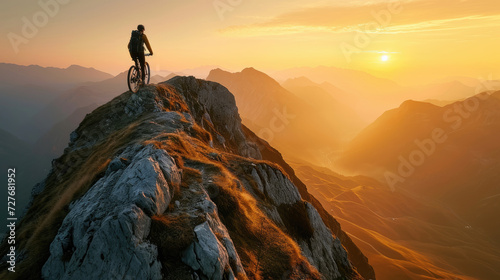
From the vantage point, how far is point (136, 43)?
2441cm

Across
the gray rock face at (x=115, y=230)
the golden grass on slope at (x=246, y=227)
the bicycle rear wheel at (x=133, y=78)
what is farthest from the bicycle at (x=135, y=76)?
the gray rock face at (x=115, y=230)

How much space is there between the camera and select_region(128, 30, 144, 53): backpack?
78.6 feet

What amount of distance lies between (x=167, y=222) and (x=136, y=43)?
2030 centimetres

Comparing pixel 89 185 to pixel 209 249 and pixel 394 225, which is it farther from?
pixel 394 225

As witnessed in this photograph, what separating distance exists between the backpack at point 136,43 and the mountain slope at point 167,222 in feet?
23.3

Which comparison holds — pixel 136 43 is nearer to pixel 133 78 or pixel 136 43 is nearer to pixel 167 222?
pixel 133 78

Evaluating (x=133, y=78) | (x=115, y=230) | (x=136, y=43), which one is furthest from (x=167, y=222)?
(x=133, y=78)

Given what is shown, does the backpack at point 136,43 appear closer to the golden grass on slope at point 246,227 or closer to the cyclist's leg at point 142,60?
the cyclist's leg at point 142,60

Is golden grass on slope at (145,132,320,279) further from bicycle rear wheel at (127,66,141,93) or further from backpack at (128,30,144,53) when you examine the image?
bicycle rear wheel at (127,66,141,93)

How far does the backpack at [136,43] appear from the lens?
2397 centimetres

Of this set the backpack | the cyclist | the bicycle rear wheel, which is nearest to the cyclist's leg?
the cyclist

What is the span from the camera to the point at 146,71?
29.8m

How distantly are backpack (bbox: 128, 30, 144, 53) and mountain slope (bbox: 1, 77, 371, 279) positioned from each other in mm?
7099

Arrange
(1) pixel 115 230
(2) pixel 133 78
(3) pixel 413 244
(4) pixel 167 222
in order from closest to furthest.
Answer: (1) pixel 115 230 < (4) pixel 167 222 < (2) pixel 133 78 < (3) pixel 413 244
